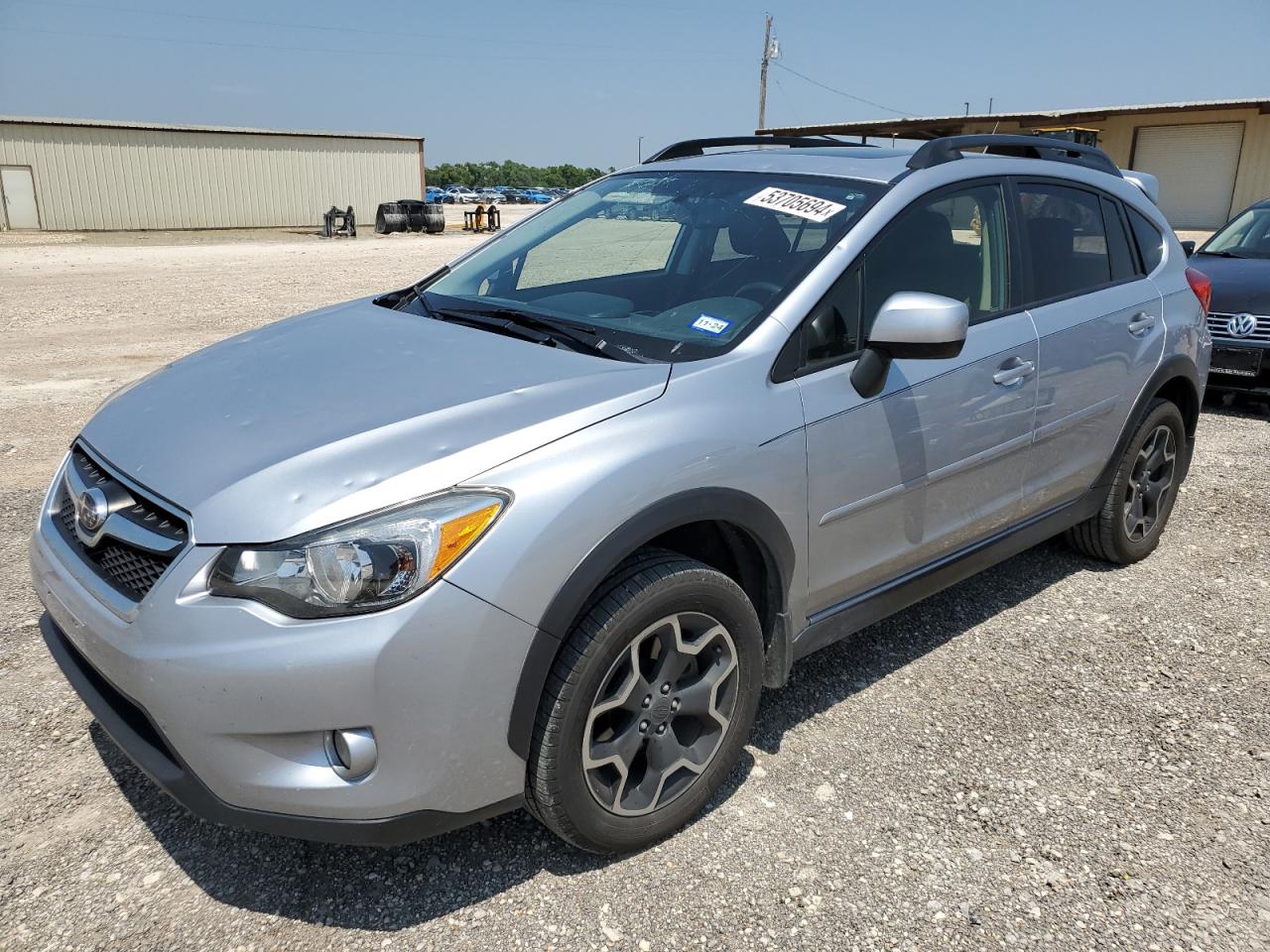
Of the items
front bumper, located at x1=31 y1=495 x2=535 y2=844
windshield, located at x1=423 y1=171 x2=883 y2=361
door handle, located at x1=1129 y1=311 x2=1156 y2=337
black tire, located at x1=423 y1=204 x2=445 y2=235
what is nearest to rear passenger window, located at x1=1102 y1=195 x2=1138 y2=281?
door handle, located at x1=1129 y1=311 x2=1156 y2=337

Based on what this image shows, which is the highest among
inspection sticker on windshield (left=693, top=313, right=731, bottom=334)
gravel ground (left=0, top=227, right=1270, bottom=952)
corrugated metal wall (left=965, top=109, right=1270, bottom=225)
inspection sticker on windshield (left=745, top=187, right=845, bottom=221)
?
corrugated metal wall (left=965, top=109, right=1270, bottom=225)

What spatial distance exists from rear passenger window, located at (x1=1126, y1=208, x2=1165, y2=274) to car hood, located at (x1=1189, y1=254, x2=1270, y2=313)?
10.9 ft

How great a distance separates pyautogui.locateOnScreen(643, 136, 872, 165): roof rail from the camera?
382 cm

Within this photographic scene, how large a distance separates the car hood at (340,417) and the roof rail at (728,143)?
1.46m

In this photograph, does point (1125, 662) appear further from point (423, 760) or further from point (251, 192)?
point (251, 192)

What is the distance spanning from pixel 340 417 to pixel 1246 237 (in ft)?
27.6

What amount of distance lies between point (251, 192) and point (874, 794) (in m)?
41.9

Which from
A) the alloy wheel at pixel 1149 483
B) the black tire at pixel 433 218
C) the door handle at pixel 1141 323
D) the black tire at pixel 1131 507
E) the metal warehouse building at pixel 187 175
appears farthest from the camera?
the black tire at pixel 433 218

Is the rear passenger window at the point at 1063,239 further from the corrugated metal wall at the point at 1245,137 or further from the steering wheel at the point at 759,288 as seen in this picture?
the corrugated metal wall at the point at 1245,137

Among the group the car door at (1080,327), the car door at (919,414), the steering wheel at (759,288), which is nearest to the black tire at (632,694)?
the car door at (919,414)

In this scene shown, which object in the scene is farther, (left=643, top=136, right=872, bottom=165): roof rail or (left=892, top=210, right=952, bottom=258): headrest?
(left=643, top=136, right=872, bottom=165): roof rail

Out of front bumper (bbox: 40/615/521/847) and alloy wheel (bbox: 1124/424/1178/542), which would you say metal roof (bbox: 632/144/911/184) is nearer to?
alloy wheel (bbox: 1124/424/1178/542)

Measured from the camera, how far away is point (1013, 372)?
3439mm

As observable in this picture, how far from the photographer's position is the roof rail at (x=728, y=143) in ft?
12.5
